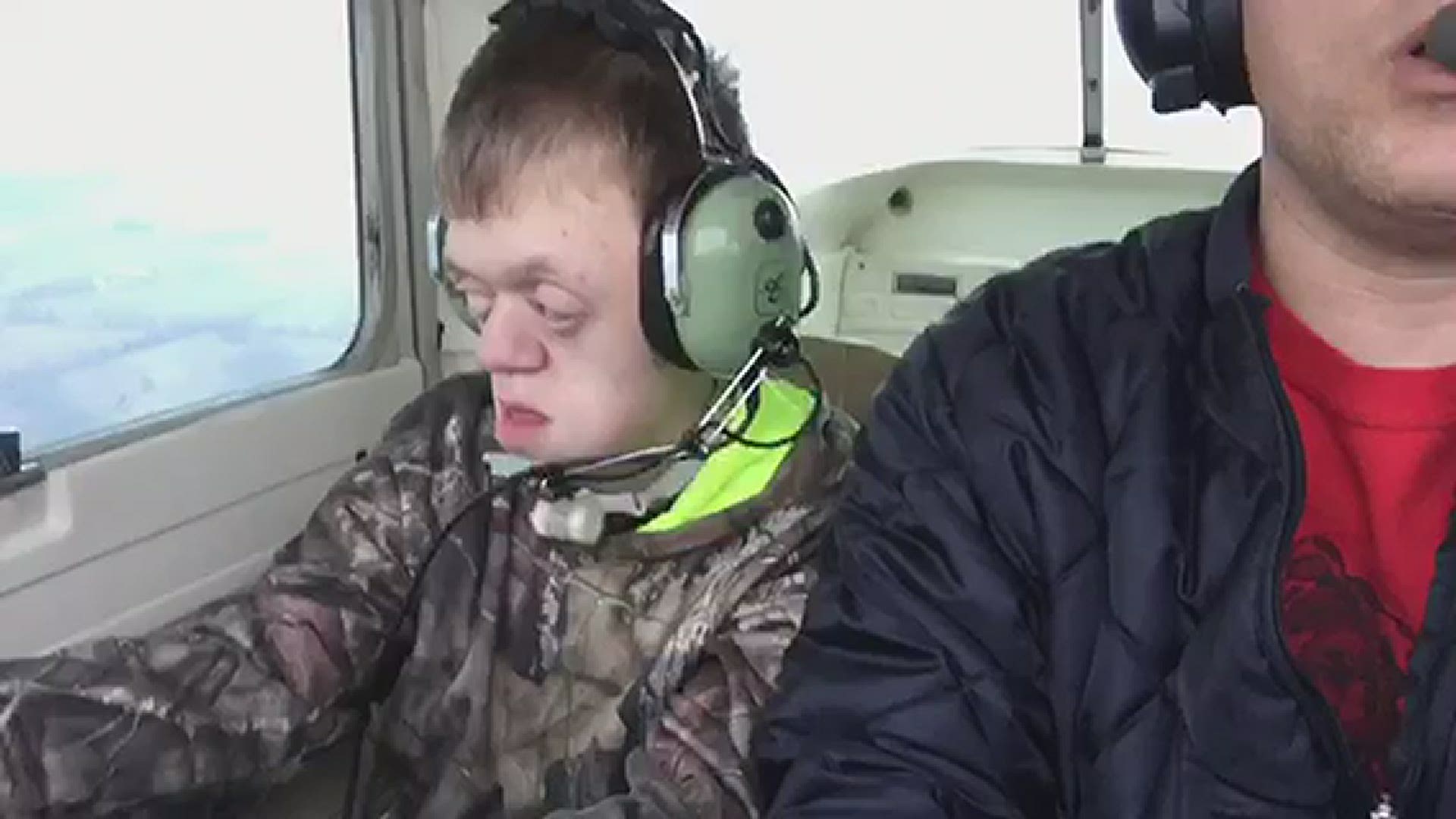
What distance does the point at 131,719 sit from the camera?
56.8 inches

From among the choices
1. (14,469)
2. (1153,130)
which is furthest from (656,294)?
(1153,130)

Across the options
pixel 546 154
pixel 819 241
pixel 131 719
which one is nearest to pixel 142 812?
pixel 131 719

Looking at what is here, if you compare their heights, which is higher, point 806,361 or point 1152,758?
point 806,361

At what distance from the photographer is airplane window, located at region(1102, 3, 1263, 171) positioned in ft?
7.24

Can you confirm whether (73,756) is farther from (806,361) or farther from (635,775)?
(806,361)

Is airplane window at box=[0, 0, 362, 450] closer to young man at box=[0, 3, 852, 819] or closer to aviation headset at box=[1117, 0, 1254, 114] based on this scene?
young man at box=[0, 3, 852, 819]

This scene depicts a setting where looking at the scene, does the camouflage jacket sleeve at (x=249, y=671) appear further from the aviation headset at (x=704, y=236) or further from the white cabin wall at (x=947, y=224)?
the white cabin wall at (x=947, y=224)

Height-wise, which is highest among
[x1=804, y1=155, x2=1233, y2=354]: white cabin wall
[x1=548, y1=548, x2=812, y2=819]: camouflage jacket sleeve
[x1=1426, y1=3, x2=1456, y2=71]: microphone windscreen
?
[x1=1426, y1=3, x2=1456, y2=71]: microphone windscreen

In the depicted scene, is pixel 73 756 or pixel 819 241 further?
pixel 819 241

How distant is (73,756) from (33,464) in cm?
27

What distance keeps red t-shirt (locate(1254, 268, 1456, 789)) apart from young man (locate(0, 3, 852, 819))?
0.40m

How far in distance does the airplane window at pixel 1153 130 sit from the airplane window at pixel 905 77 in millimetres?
42

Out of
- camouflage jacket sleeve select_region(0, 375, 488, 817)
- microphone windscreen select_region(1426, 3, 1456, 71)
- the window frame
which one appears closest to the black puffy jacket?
microphone windscreen select_region(1426, 3, 1456, 71)

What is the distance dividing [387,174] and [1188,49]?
1079mm
